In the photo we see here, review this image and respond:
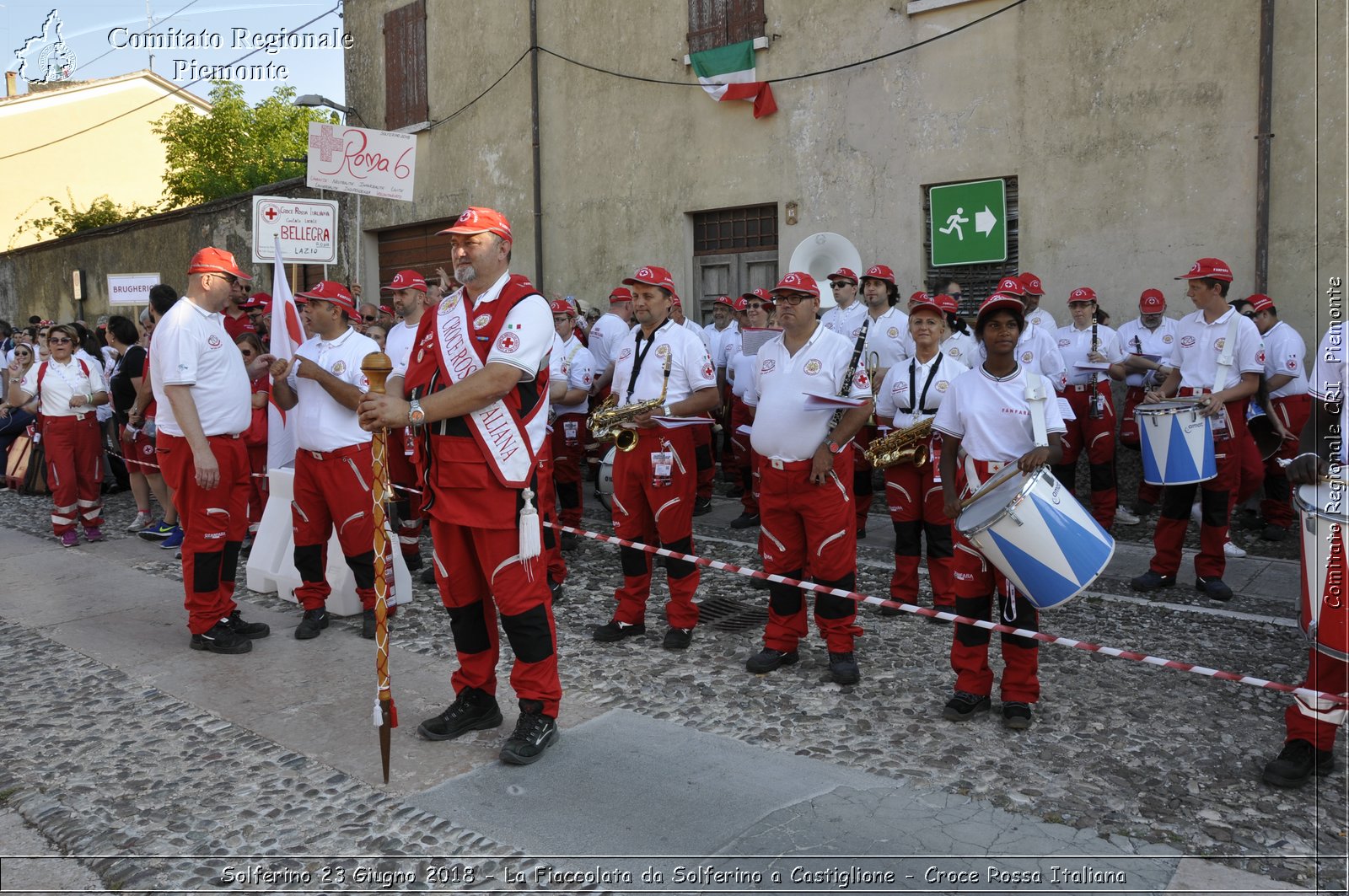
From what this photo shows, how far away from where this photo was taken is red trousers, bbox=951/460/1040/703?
4887 mm

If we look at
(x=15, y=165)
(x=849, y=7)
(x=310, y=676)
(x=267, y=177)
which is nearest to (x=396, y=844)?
(x=310, y=676)

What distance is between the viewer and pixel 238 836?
398 cm

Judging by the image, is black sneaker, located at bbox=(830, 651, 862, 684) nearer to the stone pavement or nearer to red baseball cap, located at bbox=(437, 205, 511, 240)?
the stone pavement

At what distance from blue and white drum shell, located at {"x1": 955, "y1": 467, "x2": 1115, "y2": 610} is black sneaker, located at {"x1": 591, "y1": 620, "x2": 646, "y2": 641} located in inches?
98.8

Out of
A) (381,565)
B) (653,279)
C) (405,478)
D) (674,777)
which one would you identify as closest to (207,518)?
(405,478)

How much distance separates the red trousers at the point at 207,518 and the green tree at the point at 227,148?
25.9 metres

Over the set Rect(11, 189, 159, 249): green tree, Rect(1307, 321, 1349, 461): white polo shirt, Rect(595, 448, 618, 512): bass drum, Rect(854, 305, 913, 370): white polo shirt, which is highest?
Rect(11, 189, 159, 249): green tree

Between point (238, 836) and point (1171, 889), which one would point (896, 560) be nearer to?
point (1171, 889)

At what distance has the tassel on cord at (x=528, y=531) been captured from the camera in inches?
175

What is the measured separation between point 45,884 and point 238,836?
0.63 meters

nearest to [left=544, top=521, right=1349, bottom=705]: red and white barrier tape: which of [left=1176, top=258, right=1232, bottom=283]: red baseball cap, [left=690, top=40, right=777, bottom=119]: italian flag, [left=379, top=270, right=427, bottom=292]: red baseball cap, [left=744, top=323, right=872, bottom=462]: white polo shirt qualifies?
[left=744, top=323, right=872, bottom=462]: white polo shirt

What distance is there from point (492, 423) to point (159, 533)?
688cm

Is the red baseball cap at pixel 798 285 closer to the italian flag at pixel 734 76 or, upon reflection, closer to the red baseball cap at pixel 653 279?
the red baseball cap at pixel 653 279

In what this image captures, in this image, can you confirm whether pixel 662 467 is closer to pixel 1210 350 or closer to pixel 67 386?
pixel 1210 350
